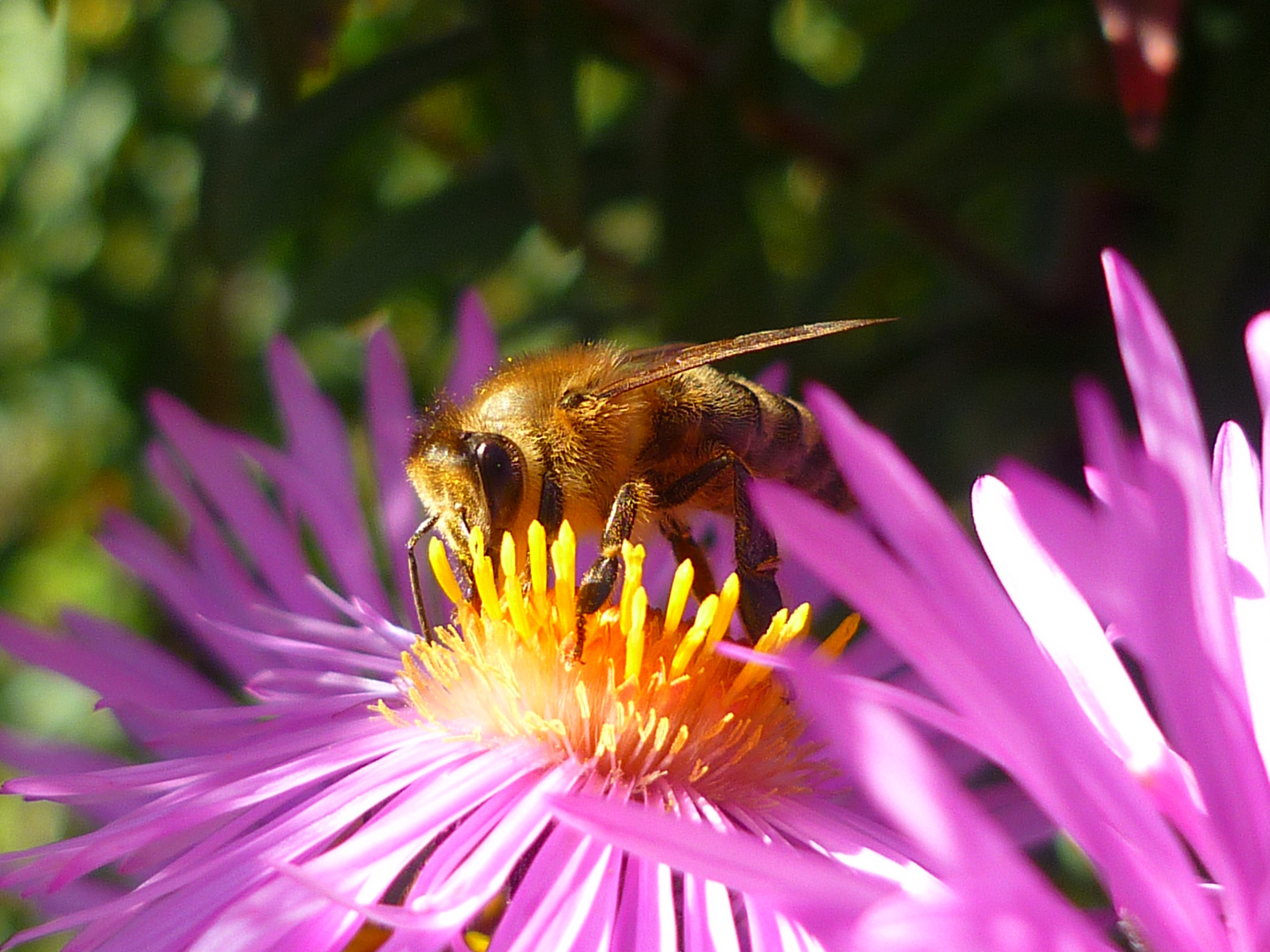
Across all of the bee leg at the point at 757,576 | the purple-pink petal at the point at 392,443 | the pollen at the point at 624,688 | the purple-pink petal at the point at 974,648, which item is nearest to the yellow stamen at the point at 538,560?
the pollen at the point at 624,688

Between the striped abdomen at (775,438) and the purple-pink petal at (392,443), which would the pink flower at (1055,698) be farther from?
the purple-pink petal at (392,443)

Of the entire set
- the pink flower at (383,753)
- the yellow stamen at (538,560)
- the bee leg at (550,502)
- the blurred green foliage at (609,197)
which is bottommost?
the pink flower at (383,753)

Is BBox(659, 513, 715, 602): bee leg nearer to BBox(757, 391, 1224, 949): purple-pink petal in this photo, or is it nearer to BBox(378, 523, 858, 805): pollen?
BBox(378, 523, 858, 805): pollen

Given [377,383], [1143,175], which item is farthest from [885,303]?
[377,383]

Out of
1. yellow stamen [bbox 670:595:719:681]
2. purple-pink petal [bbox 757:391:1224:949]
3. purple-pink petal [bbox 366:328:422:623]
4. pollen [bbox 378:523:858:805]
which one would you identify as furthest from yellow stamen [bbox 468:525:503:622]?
purple-pink petal [bbox 757:391:1224:949]

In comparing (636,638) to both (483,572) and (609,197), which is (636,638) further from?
(609,197)

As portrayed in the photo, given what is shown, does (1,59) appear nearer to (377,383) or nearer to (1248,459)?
(377,383)
